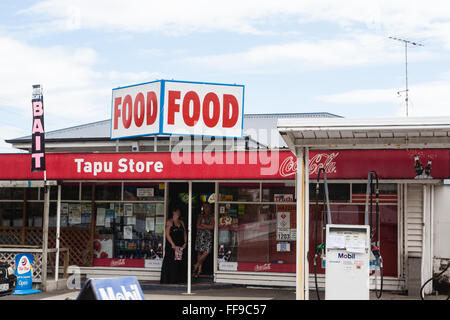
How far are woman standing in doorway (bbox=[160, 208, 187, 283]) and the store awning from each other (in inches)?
196

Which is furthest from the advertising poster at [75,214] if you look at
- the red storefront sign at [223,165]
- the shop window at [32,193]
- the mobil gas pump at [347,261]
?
the mobil gas pump at [347,261]

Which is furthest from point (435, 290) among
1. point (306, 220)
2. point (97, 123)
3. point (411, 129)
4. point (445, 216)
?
point (97, 123)

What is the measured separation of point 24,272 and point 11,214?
3.17 metres

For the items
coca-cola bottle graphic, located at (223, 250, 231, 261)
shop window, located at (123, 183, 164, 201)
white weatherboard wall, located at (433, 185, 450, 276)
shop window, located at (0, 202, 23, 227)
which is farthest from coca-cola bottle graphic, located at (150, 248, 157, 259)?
white weatherboard wall, located at (433, 185, 450, 276)

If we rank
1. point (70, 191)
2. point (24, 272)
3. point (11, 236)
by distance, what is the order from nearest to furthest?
point (24, 272) < point (70, 191) < point (11, 236)

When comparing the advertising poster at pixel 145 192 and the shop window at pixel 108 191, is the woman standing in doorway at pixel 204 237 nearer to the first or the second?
the advertising poster at pixel 145 192

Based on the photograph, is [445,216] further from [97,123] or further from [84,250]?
[97,123]

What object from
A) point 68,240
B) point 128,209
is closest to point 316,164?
point 128,209

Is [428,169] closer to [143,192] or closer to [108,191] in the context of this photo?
[143,192]

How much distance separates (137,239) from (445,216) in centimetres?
740

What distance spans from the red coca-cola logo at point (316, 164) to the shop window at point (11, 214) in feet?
24.8

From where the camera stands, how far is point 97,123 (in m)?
26.1

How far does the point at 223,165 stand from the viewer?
527 inches

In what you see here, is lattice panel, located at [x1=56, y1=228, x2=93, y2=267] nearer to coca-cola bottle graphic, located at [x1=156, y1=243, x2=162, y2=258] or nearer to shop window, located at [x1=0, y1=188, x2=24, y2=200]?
shop window, located at [x1=0, y1=188, x2=24, y2=200]
